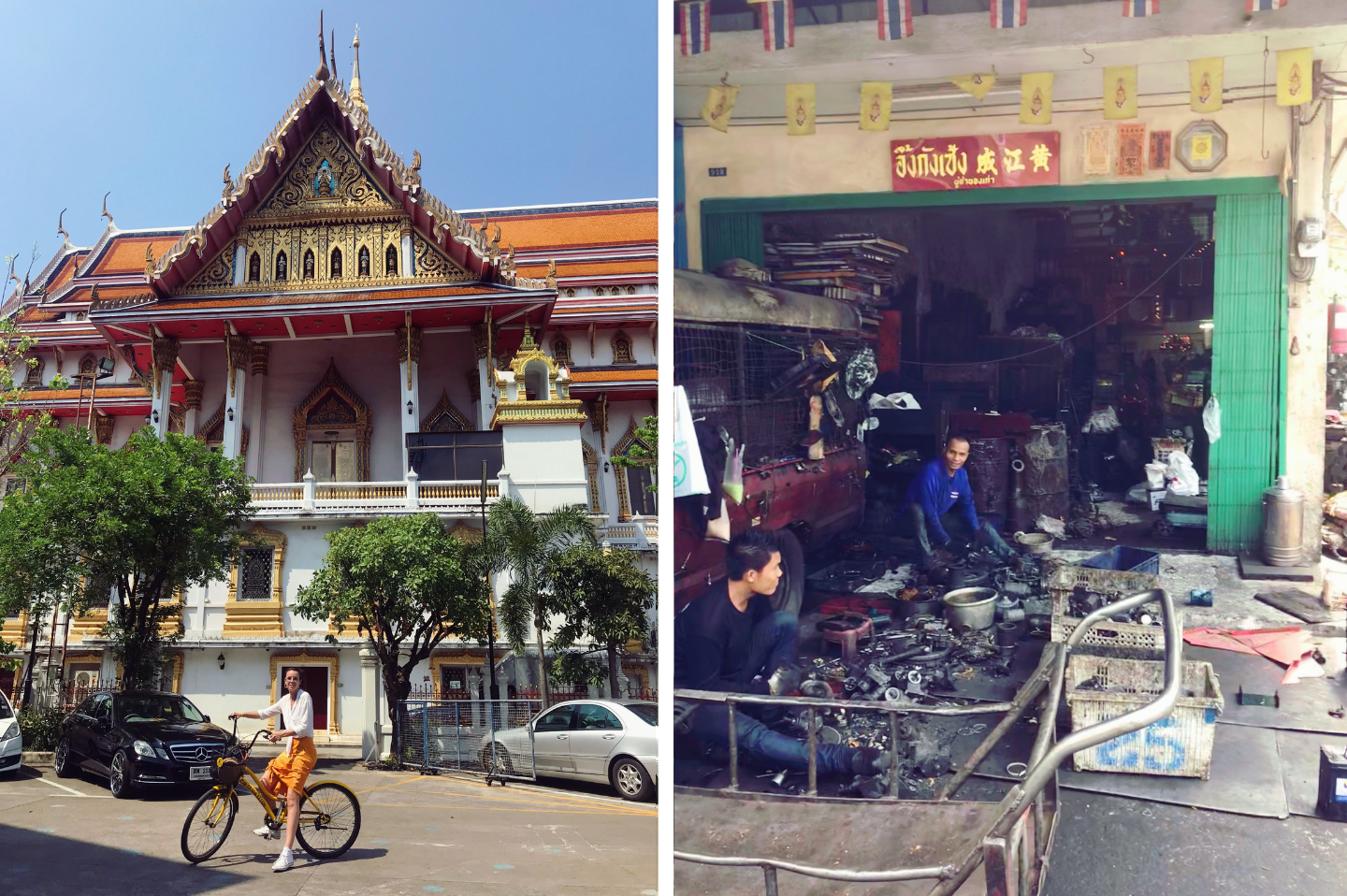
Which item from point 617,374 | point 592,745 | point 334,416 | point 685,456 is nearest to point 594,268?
point 617,374

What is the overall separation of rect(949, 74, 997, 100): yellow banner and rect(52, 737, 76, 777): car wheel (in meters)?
4.96

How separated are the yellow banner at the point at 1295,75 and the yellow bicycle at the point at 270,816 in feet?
13.4

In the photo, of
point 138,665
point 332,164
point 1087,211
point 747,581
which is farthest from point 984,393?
point 332,164

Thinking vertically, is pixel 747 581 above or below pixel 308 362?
below

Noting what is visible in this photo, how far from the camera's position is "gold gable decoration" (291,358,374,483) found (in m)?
6.01

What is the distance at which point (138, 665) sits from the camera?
5.23 m

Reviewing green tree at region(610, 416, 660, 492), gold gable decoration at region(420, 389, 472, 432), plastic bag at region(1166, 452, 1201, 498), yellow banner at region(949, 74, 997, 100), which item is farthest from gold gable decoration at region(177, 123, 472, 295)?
plastic bag at region(1166, 452, 1201, 498)

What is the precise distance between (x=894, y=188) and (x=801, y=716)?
6.00ft

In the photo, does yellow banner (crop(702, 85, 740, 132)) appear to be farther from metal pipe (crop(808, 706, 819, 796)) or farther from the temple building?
the temple building

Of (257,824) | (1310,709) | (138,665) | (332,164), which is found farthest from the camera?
(332,164)

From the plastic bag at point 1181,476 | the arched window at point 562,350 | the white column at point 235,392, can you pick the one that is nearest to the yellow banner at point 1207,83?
the plastic bag at point 1181,476

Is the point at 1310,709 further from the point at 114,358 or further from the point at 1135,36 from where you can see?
the point at 114,358

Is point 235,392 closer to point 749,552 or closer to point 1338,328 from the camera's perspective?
point 749,552

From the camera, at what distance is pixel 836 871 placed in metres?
3.13
